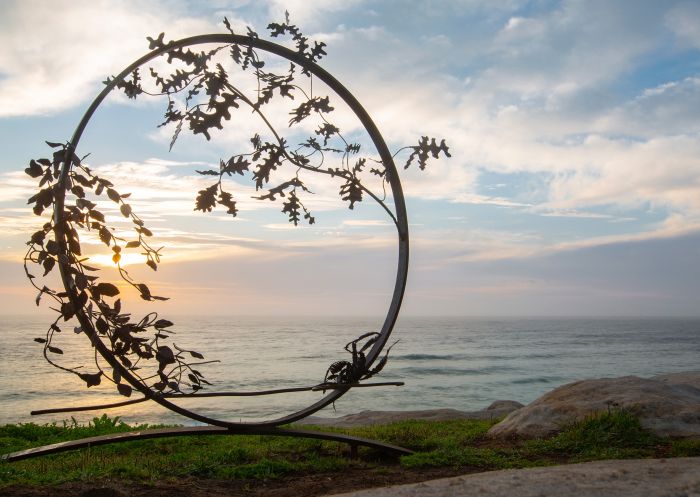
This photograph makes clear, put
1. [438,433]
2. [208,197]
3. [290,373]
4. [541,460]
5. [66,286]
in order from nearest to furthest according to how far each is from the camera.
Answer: [66,286]
[208,197]
[541,460]
[438,433]
[290,373]

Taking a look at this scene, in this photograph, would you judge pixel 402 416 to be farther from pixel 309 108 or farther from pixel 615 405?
pixel 309 108

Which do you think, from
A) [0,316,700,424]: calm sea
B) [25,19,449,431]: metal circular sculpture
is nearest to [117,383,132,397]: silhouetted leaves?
[25,19,449,431]: metal circular sculpture

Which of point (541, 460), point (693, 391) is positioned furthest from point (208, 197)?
point (693, 391)

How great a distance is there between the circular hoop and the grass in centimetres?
38

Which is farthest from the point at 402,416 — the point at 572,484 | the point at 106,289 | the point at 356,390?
the point at 356,390

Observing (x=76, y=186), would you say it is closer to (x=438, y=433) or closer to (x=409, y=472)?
Result: (x=409, y=472)

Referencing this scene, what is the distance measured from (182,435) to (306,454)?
1.05 meters

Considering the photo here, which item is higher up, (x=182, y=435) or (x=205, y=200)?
(x=205, y=200)

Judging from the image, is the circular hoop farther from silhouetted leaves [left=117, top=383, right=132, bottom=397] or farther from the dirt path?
the dirt path

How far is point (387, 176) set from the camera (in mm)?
5324

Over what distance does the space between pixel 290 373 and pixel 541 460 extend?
22.7 meters

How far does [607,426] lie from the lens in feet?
18.8

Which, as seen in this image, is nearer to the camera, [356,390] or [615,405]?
[615,405]

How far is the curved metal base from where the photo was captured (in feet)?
15.8
